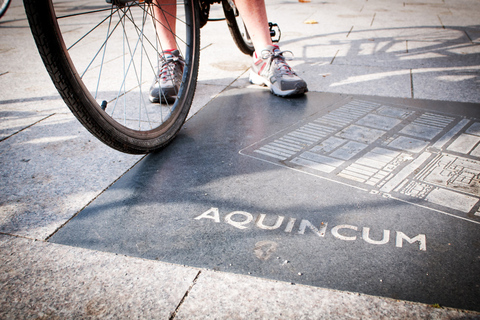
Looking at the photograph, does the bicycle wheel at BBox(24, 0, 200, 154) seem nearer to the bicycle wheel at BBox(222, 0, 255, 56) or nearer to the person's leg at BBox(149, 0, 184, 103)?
the person's leg at BBox(149, 0, 184, 103)

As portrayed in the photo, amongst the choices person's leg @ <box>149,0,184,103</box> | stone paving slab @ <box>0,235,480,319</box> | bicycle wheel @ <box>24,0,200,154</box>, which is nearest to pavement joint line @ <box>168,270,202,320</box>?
stone paving slab @ <box>0,235,480,319</box>

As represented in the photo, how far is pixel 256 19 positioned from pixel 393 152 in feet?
5.07

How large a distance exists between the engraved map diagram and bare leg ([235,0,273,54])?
2.99 ft

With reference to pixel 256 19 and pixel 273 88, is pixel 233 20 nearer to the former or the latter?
pixel 256 19

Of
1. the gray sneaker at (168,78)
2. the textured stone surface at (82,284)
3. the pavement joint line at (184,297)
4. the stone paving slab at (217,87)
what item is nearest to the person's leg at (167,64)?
the gray sneaker at (168,78)

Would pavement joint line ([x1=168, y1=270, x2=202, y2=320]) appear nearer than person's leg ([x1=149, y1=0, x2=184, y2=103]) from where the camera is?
Yes

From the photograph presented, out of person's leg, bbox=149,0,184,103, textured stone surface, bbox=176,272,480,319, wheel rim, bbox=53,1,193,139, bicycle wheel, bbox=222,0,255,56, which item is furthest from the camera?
bicycle wheel, bbox=222,0,255,56

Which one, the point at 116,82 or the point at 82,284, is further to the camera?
the point at 116,82

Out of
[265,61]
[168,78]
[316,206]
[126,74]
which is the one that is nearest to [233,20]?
[265,61]

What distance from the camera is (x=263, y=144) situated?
190 cm

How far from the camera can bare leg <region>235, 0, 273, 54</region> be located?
2.58m

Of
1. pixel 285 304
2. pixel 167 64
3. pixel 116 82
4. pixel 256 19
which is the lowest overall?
pixel 285 304

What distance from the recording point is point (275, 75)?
8.55 ft

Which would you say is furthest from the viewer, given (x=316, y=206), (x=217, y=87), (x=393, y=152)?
(x=217, y=87)
